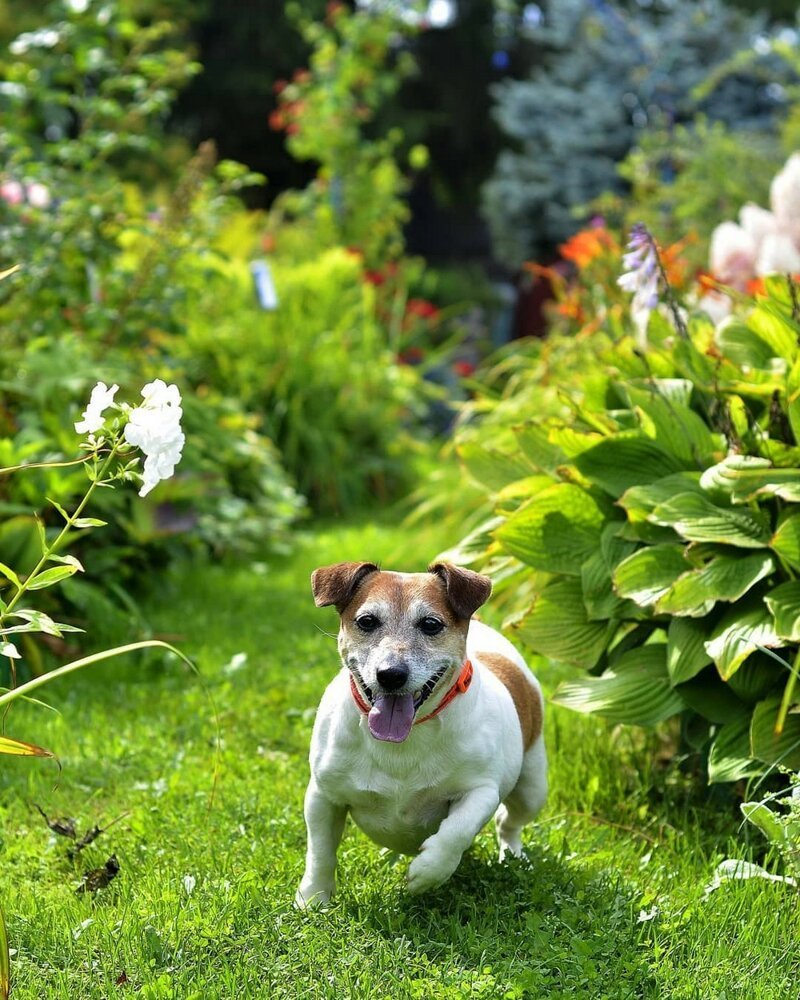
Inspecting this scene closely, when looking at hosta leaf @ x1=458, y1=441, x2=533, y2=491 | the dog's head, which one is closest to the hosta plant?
hosta leaf @ x1=458, y1=441, x2=533, y2=491

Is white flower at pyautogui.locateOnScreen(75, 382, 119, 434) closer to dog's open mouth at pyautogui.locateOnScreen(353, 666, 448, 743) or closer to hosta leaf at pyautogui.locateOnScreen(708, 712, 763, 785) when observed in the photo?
dog's open mouth at pyautogui.locateOnScreen(353, 666, 448, 743)

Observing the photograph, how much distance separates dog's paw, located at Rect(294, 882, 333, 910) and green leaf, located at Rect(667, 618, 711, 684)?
117cm

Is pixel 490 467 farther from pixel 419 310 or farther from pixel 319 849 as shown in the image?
pixel 419 310

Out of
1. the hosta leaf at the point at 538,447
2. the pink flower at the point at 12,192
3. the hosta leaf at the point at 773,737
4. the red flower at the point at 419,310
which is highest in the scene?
the hosta leaf at the point at 538,447

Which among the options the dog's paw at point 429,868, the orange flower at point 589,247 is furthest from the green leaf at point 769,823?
the orange flower at point 589,247

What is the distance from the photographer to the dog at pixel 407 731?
2721 millimetres

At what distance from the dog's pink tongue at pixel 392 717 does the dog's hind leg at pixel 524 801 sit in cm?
65

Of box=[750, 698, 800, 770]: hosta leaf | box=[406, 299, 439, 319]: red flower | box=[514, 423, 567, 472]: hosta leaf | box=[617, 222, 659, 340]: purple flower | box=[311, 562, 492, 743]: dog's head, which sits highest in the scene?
box=[617, 222, 659, 340]: purple flower

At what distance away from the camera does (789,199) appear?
17.5 feet

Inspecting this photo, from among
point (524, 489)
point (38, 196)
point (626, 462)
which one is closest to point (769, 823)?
point (626, 462)

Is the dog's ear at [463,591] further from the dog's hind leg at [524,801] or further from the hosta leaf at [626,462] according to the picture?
the hosta leaf at [626,462]

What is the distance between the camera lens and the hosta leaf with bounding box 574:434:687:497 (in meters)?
3.91

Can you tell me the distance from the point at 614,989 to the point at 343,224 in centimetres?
1109

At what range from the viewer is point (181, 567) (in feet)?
21.2
